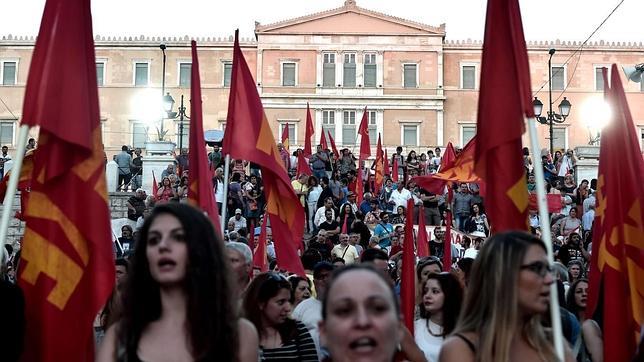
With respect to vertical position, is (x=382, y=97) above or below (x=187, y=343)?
above

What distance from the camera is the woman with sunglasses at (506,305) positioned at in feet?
11.0

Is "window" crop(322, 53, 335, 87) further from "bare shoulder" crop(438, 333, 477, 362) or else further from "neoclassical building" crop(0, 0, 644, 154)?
"bare shoulder" crop(438, 333, 477, 362)

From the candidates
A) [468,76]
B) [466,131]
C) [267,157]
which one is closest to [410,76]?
[468,76]

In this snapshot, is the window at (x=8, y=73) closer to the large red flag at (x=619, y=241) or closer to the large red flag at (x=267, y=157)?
the large red flag at (x=267, y=157)

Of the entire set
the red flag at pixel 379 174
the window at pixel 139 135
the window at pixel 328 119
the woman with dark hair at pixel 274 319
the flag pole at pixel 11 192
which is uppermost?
the window at pixel 328 119

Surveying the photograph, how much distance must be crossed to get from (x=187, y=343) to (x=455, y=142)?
4812 cm

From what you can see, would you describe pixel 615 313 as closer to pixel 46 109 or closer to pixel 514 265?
pixel 514 265

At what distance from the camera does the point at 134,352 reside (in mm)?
3156

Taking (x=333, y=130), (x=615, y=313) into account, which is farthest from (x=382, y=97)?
(x=615, y=313)

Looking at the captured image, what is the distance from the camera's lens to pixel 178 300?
3.30 m

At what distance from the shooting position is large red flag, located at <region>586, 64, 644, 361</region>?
5215 millimetres

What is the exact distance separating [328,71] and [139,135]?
424 inches

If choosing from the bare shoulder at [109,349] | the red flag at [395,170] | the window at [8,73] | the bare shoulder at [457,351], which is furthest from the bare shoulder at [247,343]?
the window at [8,73]

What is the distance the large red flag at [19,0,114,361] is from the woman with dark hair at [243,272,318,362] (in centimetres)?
106
